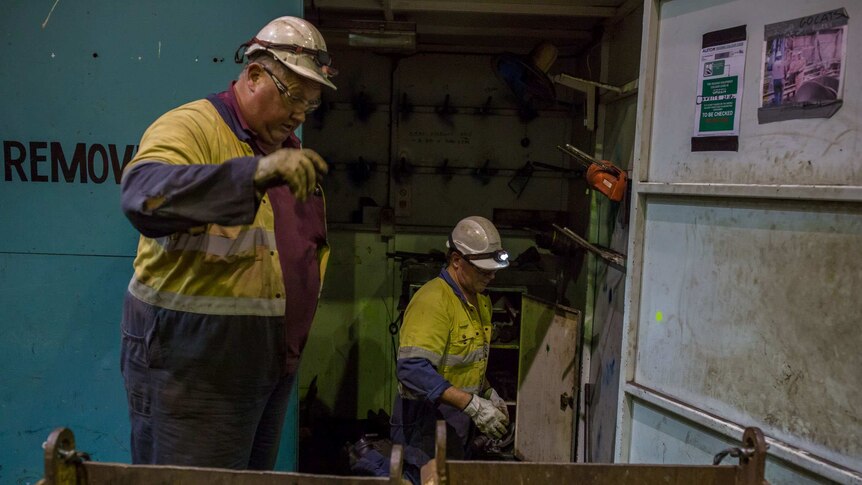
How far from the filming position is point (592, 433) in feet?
9.50

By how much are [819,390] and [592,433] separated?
64.4 inches

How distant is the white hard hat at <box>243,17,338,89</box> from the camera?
138 centimetres

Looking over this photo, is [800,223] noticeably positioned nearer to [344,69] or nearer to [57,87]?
[57,87]

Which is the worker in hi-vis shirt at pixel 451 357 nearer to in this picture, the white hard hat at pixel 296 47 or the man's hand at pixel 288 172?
the white hard hat at pixel 296 47

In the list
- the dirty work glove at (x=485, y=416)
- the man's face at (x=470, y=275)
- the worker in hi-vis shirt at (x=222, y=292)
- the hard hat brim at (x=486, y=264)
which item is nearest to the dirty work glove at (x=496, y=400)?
the dirty work glove at (x=485, y=416)

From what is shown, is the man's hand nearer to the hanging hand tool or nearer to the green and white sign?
the green and white sign

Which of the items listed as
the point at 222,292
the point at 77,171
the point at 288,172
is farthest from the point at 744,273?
the point at 77,171

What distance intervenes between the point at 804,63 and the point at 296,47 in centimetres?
128

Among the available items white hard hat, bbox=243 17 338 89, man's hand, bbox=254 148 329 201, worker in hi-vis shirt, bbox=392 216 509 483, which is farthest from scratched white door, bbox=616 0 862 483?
man's hand, bbox=254 148 329 201

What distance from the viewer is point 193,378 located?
1320 mm

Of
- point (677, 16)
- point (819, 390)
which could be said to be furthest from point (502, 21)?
point (819, 390)

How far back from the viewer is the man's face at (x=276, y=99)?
1.38 metres

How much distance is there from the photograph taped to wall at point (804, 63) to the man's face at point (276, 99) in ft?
3.93

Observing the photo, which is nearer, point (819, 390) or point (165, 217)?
point (165, 217)
